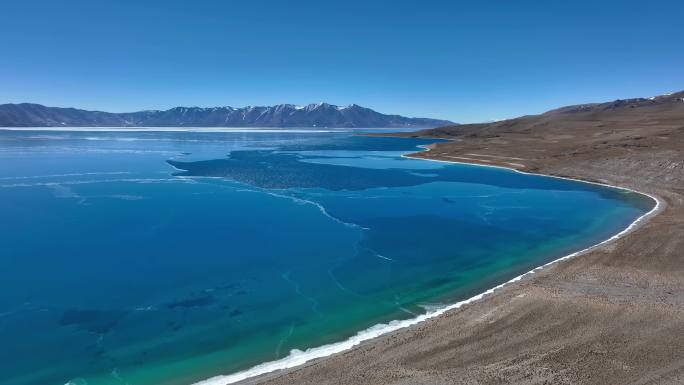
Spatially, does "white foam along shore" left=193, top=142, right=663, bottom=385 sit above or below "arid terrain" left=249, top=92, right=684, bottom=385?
below

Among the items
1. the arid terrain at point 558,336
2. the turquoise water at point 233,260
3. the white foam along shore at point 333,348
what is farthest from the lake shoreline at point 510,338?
the turquoise water at point 233,260

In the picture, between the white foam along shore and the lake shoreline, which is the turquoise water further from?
the lake shoreline

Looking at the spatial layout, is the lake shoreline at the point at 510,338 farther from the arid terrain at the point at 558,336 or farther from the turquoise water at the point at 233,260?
the turquoise water at the point at 233,260

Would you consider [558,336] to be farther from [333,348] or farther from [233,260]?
[233,260]

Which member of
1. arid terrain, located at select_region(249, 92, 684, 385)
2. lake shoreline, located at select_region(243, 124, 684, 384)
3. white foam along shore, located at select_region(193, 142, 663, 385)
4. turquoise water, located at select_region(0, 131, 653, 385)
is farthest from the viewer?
turquoise water, located at select_region(0, 131, 653, 385)

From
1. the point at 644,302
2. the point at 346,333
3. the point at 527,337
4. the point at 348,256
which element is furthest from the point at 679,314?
the point at 348,256

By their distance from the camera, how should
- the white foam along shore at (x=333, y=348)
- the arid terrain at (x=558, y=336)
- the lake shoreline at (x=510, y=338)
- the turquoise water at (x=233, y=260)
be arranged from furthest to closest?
the turquoise water at (x=233, y=260) < the white foam along shore at (x=333, y=348) < the lake shoreline at (x=510, y=338) < the arid terrain at (x=558, y=336)

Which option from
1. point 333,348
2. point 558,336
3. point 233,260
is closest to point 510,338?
point 558,336

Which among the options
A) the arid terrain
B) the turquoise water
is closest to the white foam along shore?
the turquoise water

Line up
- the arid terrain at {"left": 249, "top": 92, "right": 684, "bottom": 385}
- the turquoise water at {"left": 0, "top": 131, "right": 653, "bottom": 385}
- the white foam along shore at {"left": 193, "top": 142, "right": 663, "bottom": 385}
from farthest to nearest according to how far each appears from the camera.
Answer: the turquoise water at {"left": 0, "top": 131, "right": 653, "bottom": 385}
the white foam along shore at {"left": 193, "top": 142, "right": 663, "bottom": 385}
the arid terrain at {"left": 249, "top": 92, "right": 684, "bottom": 385}
